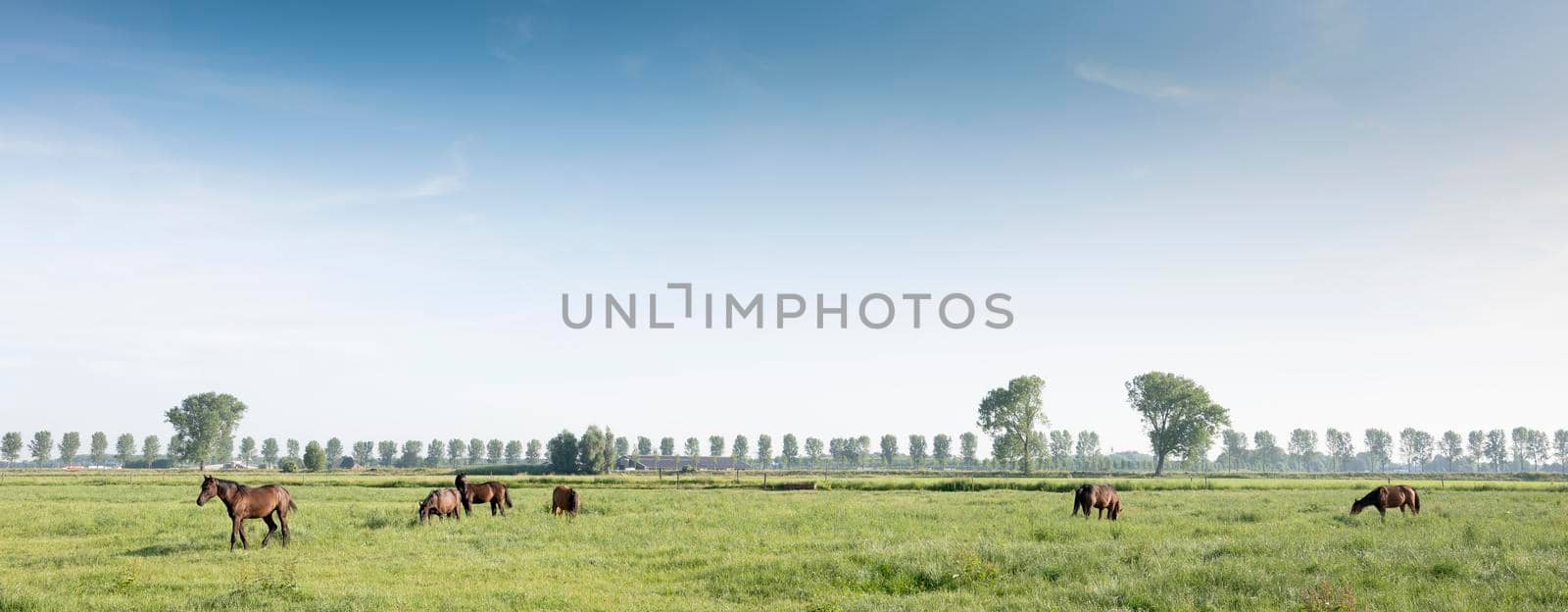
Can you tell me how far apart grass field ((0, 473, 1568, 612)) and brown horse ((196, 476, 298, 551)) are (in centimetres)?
90

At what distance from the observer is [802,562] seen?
19.4 m

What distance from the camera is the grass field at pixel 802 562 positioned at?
1534 centimetres

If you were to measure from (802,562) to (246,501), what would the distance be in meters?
16.1

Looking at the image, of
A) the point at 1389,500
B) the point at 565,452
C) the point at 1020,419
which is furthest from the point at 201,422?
the point at 1389,500

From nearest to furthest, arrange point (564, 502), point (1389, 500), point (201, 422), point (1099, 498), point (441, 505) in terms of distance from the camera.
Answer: point (1099, 498), point (441, 505), point (1389, 500), point (564, 502), point (201, 422)

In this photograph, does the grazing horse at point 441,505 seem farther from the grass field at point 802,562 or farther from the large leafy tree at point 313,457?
the large leafy tree at point 313,457

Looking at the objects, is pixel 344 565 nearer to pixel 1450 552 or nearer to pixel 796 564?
pixel 796 564

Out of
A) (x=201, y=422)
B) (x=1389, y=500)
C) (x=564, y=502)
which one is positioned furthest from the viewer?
(x=201, y=422)

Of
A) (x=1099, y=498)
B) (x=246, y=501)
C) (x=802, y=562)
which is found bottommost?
(x=1099, y=498)

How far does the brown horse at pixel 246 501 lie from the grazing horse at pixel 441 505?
19.4 feet

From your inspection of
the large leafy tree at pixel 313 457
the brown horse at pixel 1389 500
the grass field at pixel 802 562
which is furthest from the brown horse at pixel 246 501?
the large leafy tree at pixel 313 457

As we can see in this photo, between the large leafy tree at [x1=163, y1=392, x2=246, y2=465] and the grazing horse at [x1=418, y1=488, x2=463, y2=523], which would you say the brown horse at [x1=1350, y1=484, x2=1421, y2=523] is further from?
the large leafy tree at [x1=163, y1=392, x2=246, y2=465]

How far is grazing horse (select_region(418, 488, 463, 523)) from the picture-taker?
101 ft

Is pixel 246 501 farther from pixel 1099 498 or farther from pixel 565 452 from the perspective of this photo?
pixel 565 452
